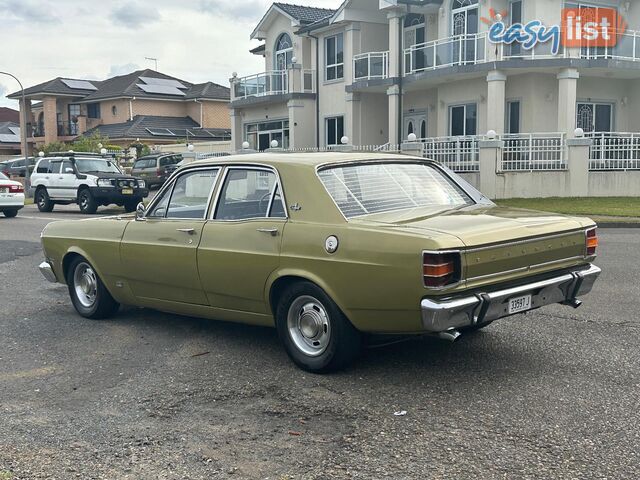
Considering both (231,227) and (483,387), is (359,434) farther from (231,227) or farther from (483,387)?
(231,227)

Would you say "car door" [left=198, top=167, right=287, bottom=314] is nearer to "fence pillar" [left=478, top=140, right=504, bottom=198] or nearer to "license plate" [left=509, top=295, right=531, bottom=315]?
"license plate" [left=509, top=295, right=531, bottom=315]

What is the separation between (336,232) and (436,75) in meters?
22.8

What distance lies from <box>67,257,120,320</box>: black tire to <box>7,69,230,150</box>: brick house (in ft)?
157

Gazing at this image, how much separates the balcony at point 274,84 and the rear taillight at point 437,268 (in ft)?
100

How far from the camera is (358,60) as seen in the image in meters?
31.1

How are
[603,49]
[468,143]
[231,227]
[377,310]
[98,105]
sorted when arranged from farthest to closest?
1. [98,105]
2. [603,49]
3. [468,143]
4. [231,227]
5. [377,310]

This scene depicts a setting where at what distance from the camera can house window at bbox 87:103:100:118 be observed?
6031 cm

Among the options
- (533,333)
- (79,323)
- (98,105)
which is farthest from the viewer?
(98,105)

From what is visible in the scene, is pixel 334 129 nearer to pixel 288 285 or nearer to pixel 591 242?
pixel 591 242

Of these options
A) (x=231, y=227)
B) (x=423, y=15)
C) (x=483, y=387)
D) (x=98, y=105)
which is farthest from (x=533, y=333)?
(x=98, y=105)

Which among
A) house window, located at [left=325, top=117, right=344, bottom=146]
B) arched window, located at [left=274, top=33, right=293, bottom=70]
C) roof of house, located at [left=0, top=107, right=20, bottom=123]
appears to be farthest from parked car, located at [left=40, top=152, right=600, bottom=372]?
roof of house, located at [left=0, top=107, right=20, bottom=123]

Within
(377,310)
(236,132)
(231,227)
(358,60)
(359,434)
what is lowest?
(359,434)

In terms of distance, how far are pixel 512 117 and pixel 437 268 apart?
76.8ft

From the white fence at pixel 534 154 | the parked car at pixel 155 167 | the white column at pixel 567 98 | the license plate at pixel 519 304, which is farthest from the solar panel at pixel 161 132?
the license plate at pixel 519 304
